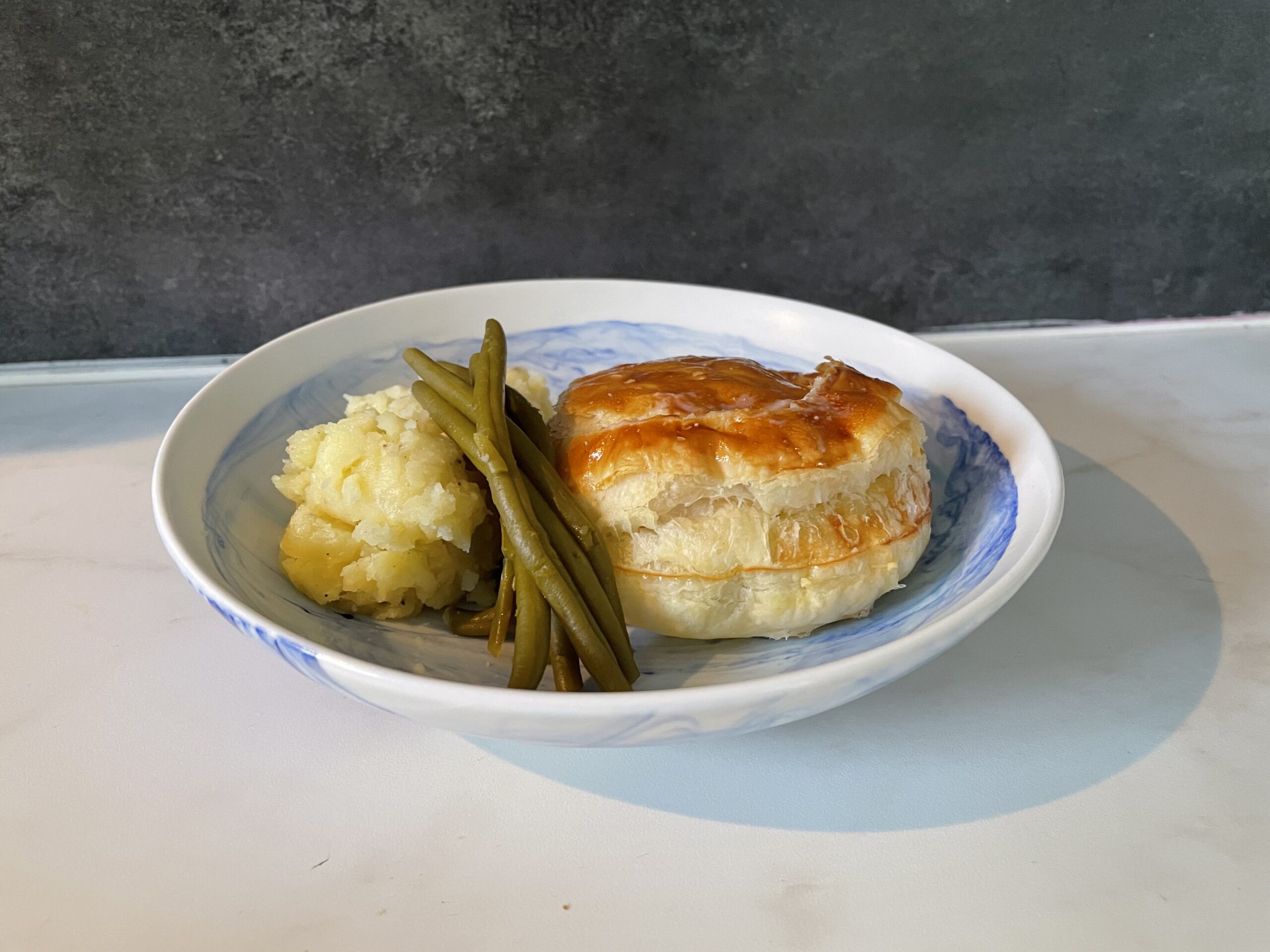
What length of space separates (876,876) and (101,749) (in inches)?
41.6

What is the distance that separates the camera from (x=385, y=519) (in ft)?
4.42

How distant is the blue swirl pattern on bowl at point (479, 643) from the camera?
4.30 feet

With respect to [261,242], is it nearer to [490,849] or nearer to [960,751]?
[490,849]

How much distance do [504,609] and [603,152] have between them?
151 cm

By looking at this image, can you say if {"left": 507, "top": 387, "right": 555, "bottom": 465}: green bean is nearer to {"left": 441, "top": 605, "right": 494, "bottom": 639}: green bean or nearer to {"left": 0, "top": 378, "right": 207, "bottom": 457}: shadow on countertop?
{"left": 441, "top": 605, "right": 494, "bottom": 639}: green bean

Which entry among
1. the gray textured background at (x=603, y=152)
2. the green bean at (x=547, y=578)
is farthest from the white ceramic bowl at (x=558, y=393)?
the gray textured background at (x=603, y=152)

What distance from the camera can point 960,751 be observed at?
1.29 m

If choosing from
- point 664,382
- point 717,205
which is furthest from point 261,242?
point 664,382

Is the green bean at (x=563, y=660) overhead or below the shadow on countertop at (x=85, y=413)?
overhead

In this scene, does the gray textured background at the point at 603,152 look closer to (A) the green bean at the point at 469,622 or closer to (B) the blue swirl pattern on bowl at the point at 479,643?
(B) the blue swirl pattern on bowl at the point at 479,643

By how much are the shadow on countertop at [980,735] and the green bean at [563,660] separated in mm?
108

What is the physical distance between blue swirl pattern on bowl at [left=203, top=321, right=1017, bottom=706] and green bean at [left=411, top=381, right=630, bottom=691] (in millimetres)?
102

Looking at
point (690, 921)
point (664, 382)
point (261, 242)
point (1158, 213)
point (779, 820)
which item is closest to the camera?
point (690, 921)

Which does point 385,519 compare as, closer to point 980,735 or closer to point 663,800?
point 663,800
